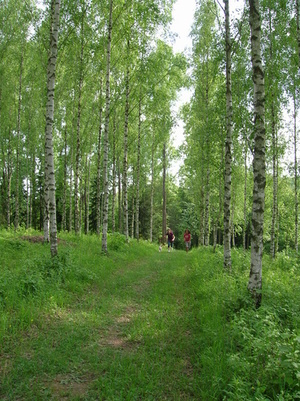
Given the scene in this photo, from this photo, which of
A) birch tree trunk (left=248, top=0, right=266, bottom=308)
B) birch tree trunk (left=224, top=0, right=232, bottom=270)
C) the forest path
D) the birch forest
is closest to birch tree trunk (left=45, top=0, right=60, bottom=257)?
the birch forest

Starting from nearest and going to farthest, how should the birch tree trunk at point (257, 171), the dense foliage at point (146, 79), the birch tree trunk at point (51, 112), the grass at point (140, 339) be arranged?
the grass at point (140, 339) → the birch tree trunk at point (257, 171) → the birch tree trunk at point (51, 112) → the dense foliage at point (146, 79)

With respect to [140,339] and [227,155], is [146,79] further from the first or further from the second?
[140,339]

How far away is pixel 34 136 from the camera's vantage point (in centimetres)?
2503

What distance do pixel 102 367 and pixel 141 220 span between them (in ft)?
122

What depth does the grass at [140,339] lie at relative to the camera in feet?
10.9

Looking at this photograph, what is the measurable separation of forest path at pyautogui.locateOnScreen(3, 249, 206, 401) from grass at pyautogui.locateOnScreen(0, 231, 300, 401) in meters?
0.02

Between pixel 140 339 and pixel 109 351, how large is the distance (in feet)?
2.33

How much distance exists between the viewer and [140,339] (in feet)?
16.2

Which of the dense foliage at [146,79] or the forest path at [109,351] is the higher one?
the dense foliage at [146,79]

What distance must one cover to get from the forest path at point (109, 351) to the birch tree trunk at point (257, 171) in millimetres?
1664

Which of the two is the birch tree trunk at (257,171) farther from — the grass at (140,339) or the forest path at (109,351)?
the forest path at (109,351)

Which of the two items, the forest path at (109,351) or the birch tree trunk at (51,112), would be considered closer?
the forest path at (109,351)

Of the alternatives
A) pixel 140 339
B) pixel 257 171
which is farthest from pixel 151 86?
pixel 140 339

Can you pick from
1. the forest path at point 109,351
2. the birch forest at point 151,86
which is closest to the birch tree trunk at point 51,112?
the birch forest at point 151,86
